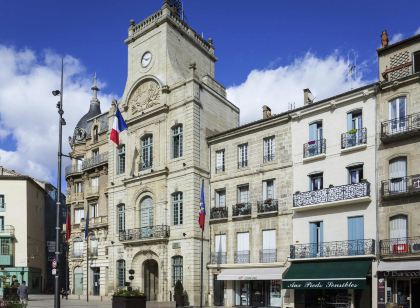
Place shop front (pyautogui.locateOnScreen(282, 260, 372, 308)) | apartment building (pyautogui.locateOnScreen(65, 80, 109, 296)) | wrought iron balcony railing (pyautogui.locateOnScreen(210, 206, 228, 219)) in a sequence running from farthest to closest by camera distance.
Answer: apartment building (pyautogui.locateOnScreen(65, 80, 109, 296)) < wrought iron balcony railing (pyautogui.locateOnScreen(210, 206, 228, 219)) < shop front (pyautogui.locateOnScreen(282, 260, 372, 308))

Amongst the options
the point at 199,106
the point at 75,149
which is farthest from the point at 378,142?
the point at 75,149

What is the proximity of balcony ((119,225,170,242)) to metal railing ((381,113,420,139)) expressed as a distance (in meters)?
15.5

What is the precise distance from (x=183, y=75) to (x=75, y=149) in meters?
16.0

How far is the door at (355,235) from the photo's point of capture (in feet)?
89.5

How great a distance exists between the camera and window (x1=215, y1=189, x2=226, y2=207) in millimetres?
35166

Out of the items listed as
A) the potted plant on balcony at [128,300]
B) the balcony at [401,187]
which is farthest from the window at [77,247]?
the balcony at [401,187]

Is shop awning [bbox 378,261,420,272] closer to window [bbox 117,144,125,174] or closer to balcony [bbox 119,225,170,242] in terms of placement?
balcony [bbox 119,225,170,242]

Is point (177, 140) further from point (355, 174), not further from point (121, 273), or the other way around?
point (355, 174)

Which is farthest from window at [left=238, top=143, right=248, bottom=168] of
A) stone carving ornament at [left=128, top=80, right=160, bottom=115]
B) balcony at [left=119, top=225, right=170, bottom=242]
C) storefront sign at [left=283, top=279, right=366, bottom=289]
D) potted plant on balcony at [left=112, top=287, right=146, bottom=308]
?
potted plant on balcony at [left=112, top=287, right=146, bottom=308]

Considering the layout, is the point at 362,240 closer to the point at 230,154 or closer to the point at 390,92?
the point at 390,92

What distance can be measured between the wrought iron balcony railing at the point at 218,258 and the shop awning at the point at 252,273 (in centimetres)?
67

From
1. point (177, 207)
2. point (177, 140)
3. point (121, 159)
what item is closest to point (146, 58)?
point (177, 140)

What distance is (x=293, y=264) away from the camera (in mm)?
30156

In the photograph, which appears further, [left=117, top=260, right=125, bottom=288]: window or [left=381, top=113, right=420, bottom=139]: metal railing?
[left=117, top=260, right=125, bottom=288]: window
